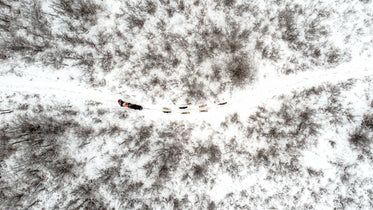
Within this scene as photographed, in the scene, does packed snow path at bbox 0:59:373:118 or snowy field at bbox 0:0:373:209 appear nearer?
snowy field at bbox 0:0:373:209

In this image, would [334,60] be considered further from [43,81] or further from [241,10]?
[43,81]

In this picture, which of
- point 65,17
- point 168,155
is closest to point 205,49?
point 168,155

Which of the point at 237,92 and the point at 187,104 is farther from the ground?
the point at 237,92

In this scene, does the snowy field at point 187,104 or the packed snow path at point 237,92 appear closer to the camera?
the snowy field at point 187,104
